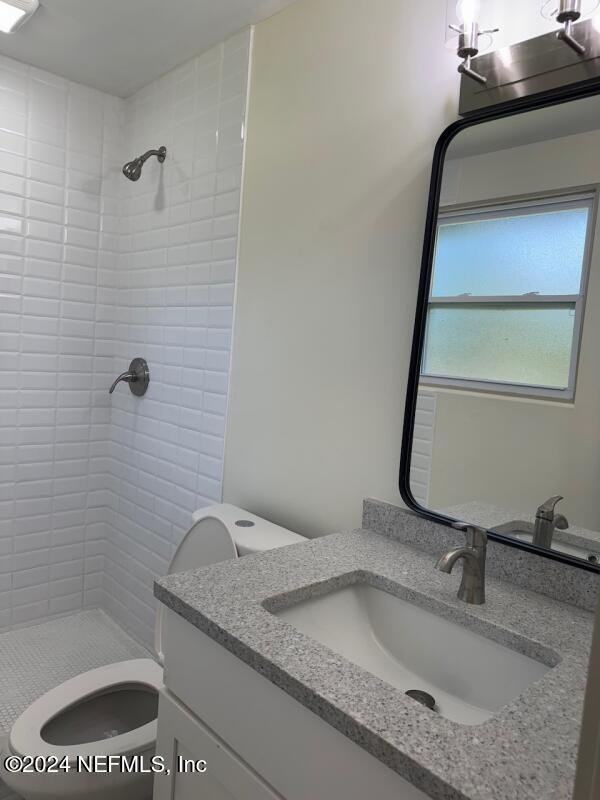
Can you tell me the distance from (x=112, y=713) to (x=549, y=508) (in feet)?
4.31

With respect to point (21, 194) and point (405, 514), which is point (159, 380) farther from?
point (405, 514)

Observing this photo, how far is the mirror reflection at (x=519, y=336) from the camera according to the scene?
1.06 meters

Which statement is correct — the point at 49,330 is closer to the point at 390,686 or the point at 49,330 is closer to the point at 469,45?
the point at 469,45

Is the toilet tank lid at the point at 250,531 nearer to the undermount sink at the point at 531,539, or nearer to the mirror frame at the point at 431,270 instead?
the mirror frame at the point at 431,270

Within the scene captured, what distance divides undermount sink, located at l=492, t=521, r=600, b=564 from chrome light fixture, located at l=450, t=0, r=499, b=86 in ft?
2.98

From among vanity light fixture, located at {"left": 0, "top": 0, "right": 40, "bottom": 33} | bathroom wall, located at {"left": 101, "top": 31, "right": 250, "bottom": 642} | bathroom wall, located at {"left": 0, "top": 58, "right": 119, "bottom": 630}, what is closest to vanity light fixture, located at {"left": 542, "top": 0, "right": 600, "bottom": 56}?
bathroom wall, located at {"left": 101, "top": 31, "right": 250, "bottom": 642}

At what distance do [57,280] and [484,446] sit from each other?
188 cm

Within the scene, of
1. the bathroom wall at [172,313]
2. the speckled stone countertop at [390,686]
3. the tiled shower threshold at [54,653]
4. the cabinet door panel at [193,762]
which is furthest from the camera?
the tiled shower threshold at [54,653]

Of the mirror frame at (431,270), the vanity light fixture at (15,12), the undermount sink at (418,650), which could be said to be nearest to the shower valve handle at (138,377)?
the vanity light fixture at (15,12)

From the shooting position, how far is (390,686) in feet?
2.53

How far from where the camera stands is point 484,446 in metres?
1.20

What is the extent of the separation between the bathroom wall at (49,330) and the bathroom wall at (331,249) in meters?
0.91

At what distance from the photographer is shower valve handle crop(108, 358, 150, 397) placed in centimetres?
229

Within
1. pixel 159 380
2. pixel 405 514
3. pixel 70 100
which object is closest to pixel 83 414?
pixel 159 380
